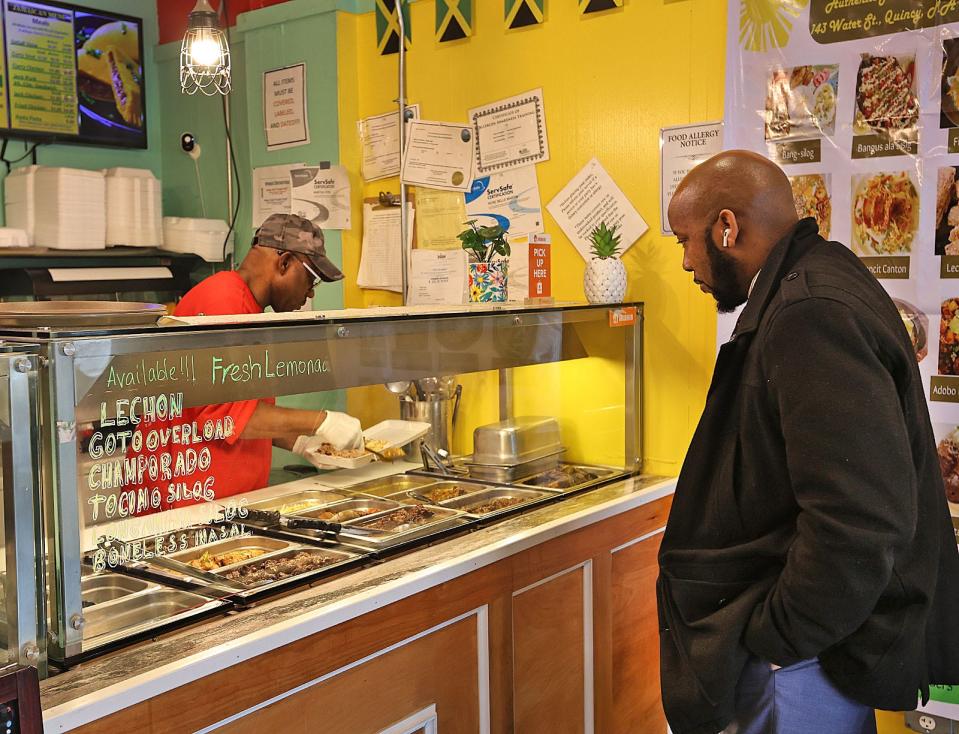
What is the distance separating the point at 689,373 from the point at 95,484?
200 centimetres

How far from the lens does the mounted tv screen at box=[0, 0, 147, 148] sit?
4.18m

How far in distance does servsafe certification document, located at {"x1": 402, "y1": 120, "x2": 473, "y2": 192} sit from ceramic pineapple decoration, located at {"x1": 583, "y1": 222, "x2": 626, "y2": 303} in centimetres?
75

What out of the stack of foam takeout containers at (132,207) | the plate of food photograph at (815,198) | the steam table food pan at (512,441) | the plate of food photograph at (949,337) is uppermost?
the stack of foam takeout containers at (132,207)

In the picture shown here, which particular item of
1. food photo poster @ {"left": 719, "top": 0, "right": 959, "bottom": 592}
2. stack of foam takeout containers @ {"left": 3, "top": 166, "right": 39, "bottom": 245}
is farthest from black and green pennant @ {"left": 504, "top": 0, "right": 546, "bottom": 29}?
stack of foam takeout containers @ {"left": 3, "top": 166, "right": 39, "bottom": 245}

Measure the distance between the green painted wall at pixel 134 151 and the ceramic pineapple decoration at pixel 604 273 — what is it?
8.68ft

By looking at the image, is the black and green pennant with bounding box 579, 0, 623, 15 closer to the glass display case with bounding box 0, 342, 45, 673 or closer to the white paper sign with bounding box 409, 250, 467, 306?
the white paper sign with bounding box 409, 250, 467, 306

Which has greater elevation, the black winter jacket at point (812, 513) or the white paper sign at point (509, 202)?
the white paper sign at point (509, 202)

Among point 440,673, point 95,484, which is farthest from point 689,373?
point 95,484

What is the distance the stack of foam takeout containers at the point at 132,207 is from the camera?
423 centimetres

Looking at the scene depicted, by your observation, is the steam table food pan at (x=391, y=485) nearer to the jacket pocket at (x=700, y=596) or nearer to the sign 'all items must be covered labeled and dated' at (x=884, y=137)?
the jacket pocket at (x=700, y=596)

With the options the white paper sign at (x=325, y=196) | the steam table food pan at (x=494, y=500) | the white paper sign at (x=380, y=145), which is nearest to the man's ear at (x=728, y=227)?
the steam table food pan at (x=494, y=500)

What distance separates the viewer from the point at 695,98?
3.02 metres

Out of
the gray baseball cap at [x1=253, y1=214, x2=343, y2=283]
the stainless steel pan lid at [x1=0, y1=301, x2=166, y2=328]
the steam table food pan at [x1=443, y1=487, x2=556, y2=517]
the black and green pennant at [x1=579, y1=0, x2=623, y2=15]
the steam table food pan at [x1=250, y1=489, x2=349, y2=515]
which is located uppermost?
the black and green pennant at [x1=579, y1=0, x2=623, y2=15]

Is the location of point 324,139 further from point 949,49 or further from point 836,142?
point 949,49
